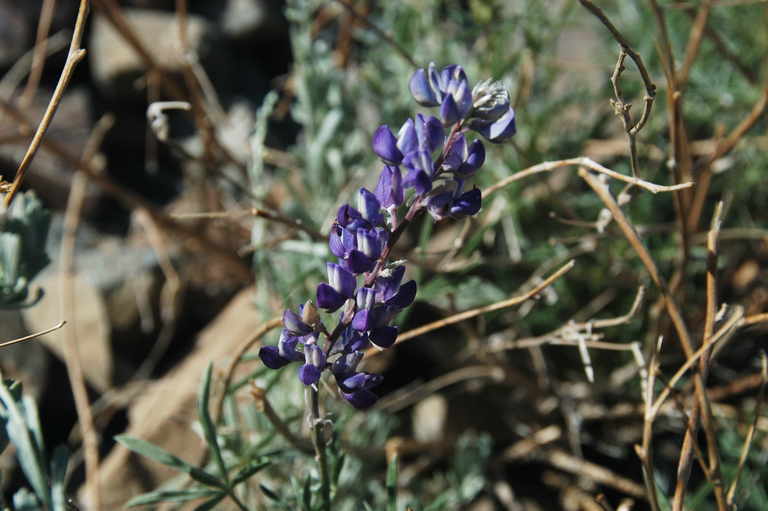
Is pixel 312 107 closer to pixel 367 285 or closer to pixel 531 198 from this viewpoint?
pixel 531 198

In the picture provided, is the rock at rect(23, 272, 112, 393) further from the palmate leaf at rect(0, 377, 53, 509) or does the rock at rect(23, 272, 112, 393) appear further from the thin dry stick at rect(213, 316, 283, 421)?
the palmate leaf at rect(0, 377, 53, 509)

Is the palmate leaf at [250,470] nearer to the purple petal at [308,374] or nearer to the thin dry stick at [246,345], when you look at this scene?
the thin dry stick at [246,345]

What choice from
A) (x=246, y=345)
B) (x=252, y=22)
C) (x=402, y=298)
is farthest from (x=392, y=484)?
(x=252, y=22)

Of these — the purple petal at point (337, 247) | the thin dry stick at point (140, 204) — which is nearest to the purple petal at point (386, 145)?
the purple petal at point (337, 247)

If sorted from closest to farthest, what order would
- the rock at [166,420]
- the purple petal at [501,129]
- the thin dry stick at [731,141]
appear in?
the purple petal at [501,129]
the thin dry stick at [731,141]
the rock at [166,420]

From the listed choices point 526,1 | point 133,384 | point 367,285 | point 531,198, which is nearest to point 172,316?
point 133,384

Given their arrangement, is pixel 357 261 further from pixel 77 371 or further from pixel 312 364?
pixel 77 371

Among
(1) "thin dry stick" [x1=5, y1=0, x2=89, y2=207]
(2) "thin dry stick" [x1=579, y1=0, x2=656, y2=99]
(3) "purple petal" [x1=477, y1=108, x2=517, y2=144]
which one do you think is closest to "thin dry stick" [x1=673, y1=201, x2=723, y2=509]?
(2) "thin dry stick" [x1=579, y1=0, x2=656, y2=99]
